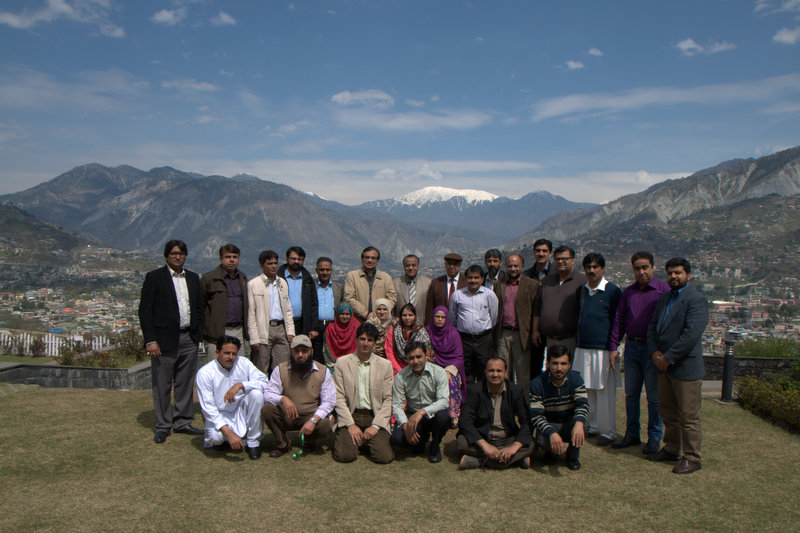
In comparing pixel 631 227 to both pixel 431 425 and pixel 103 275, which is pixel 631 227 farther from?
pixel 431 425

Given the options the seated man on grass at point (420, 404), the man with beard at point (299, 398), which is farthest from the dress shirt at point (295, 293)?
the seated man on grass at point (420, 404)

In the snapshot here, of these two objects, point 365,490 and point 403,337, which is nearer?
point 365,490

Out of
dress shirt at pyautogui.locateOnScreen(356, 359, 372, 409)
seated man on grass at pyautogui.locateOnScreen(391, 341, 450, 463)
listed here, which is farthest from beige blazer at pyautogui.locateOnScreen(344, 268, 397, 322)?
seated man on grass at pyautogui.locateOnScreen(391, 341, 450, 463)

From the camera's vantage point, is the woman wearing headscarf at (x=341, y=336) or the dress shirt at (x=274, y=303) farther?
the dress shirt at (x=274, y=303)

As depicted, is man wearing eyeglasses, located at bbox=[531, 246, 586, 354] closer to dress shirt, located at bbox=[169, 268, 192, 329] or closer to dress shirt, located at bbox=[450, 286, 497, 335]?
dress shirt, located at bbox=[450, 286, 497, 335]

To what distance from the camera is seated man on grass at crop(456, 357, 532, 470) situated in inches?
171

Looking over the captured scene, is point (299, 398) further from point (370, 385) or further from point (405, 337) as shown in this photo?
point (405, 337)

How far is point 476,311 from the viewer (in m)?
5.61

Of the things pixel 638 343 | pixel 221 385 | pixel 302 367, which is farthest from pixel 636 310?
pixel 221 385

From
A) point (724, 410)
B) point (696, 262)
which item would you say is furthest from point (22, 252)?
point (696, 262)

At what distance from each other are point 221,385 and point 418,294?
2662mm

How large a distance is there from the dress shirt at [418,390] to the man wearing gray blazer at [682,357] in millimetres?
2032

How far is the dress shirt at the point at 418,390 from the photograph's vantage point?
4.68m

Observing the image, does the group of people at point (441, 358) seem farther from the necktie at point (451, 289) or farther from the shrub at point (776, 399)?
the shrub at point (776, 399)
